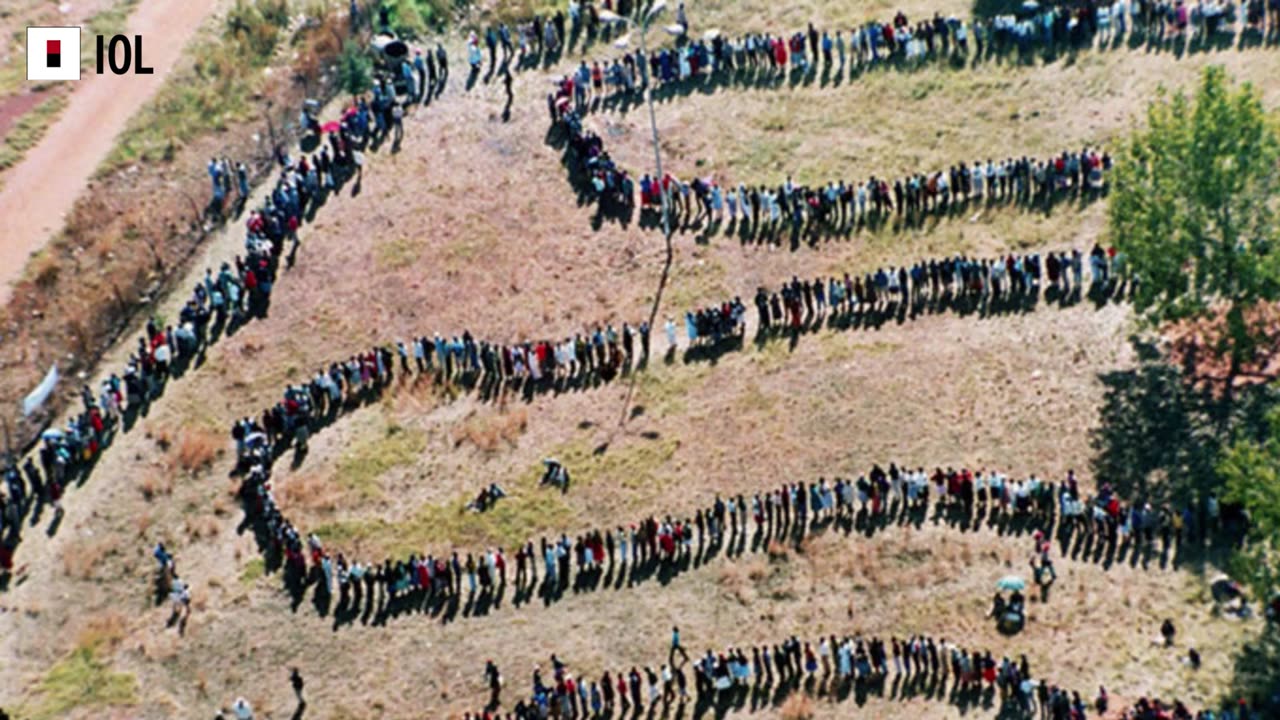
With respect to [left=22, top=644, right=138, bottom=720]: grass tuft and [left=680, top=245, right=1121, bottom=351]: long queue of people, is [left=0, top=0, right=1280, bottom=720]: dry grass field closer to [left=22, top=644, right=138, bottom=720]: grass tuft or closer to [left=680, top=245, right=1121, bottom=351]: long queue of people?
[left=22, top=644, right=138, bottom=720]: grass tuft

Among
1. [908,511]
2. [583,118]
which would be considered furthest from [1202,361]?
[583,118]

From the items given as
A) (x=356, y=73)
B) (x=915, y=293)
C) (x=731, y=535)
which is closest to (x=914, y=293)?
(x=915, y=293)

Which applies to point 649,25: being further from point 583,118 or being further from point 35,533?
point 35,533

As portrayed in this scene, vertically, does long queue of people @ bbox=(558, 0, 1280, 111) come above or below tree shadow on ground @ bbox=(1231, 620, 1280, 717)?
above

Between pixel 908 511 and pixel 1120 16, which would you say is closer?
pixel 908 511

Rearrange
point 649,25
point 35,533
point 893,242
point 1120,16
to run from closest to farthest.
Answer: point 35,533
point 893,242
point 1120,16
point 649,25

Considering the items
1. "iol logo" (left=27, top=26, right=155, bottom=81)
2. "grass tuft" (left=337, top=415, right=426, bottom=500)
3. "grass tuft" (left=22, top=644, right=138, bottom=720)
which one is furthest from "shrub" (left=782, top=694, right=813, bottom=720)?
"iol logo" (left=27, top=26, right=155, bottom=81)
